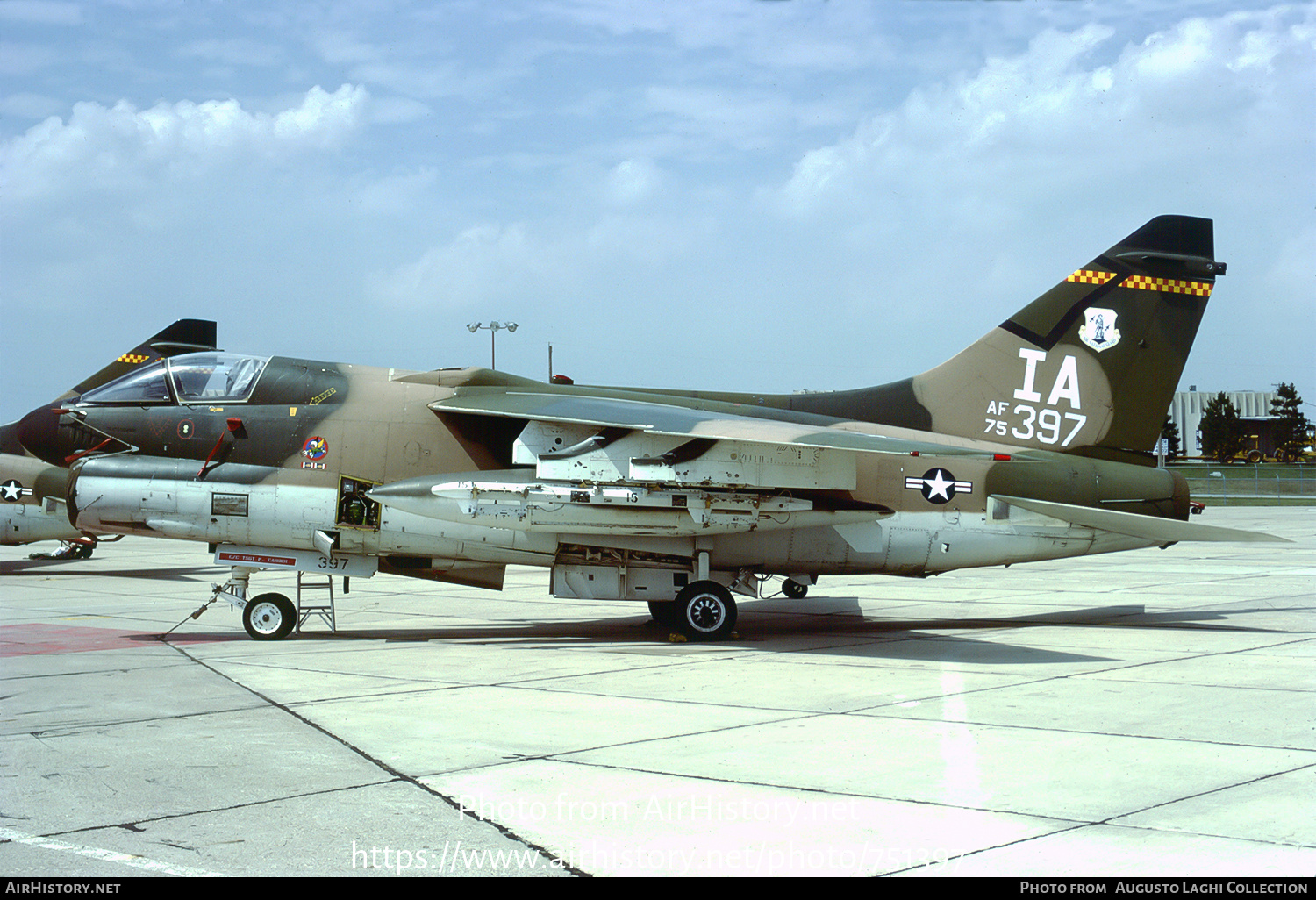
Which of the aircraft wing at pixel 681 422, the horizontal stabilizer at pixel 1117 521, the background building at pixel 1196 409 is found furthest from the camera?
the background building at pixel 1196 409

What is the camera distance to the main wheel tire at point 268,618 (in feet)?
44.0

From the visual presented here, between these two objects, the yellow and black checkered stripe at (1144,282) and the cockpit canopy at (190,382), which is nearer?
the cockpit canopy at (190,382)

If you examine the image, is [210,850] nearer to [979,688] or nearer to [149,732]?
[149,732]

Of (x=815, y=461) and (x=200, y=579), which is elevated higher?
(x=815, y=461)

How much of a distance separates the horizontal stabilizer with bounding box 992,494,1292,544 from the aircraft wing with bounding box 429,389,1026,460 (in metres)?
0.77

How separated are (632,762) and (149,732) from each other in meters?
3.49

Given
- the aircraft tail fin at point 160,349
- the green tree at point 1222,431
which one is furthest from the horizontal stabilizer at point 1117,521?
the green tree at point 1222,431

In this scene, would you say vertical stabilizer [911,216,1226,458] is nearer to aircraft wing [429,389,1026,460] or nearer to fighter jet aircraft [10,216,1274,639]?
fighter jet aircraft [10,216,1274,639]

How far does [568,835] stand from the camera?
5348 mm

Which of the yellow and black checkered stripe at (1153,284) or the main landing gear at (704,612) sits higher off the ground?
the yellow and black checkered stripe at (1153,284)

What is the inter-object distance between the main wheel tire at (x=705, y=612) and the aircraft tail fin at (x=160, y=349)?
13.4 metres

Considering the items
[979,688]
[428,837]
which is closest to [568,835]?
[428,837]

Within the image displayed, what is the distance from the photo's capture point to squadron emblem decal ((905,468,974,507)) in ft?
45.2

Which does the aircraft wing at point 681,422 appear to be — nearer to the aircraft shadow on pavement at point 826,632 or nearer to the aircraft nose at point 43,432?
the aircraft shadow on pavement at point 826,632
